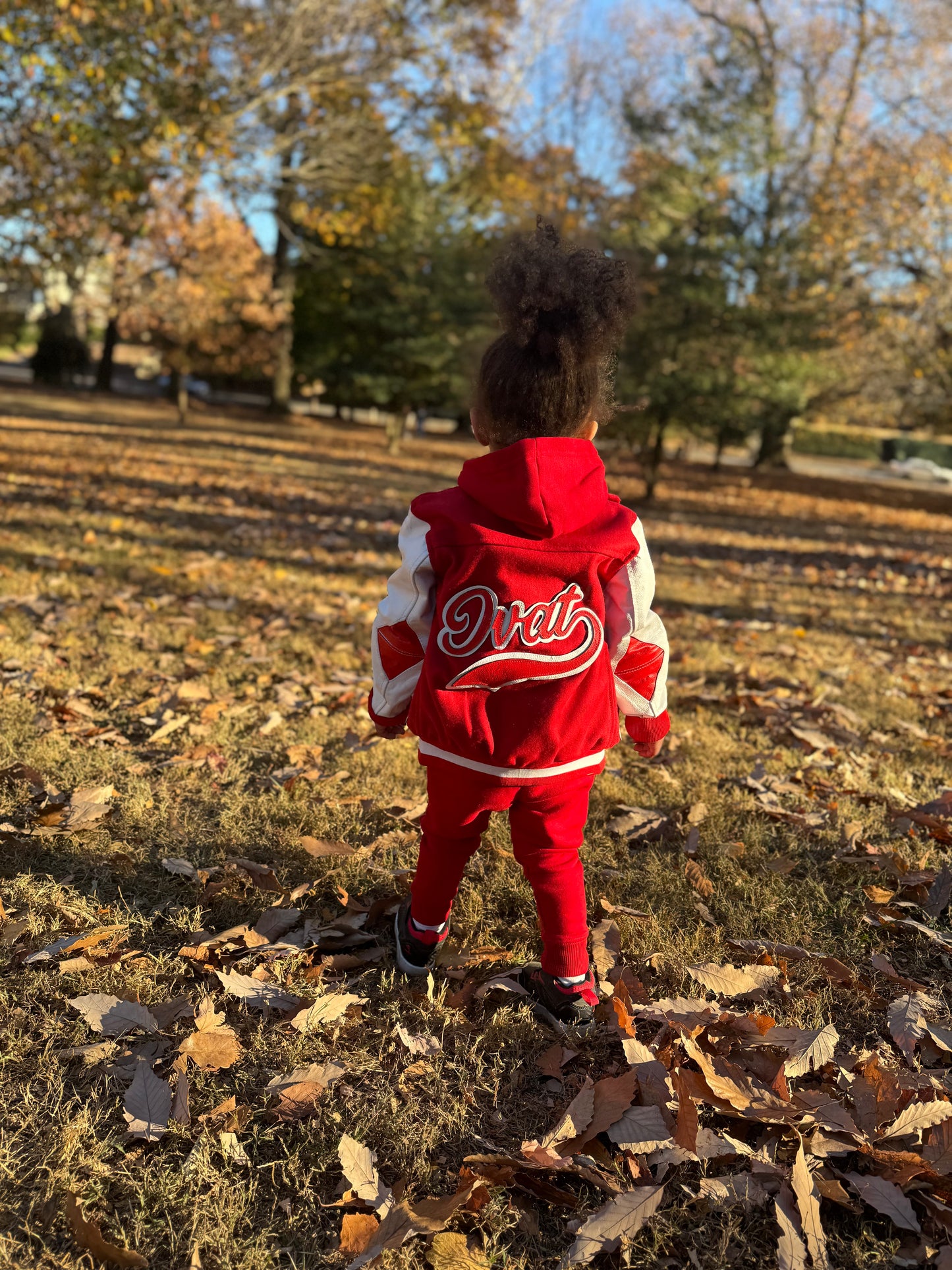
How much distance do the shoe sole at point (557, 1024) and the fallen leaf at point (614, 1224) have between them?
493 mm

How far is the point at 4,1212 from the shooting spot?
1724 millimetres

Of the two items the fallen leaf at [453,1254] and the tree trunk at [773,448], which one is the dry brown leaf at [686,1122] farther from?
the tree trunk at [773,448]

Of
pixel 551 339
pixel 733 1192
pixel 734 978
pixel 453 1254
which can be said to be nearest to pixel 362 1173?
pixel 453 1254

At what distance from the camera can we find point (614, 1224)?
1.77 m

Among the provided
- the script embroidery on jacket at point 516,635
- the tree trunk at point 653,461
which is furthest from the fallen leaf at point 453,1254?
the tree trunk at point 653,461

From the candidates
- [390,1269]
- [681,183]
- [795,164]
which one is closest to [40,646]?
[390,1269]

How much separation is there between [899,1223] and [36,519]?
7880mm

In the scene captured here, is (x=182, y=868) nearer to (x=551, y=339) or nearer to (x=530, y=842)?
(x=530, y=842)

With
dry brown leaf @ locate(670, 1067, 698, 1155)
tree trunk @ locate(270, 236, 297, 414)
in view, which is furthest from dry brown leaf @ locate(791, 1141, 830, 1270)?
tree trunk @ locate(270, 236, 297, 414)

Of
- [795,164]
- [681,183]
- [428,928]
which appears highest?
[795,164]

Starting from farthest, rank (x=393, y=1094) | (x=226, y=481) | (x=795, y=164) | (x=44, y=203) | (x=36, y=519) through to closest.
A: 1. (x=795, y=164)
2. (x=226, y=481)
3. (x=44, y=203)
4. (x=36, y=519)
5. (x=393, y=1094)

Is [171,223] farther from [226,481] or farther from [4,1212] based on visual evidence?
[4,1212]

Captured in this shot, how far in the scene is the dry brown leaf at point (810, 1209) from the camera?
1729mm

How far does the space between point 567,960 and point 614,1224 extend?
2.09 feet
